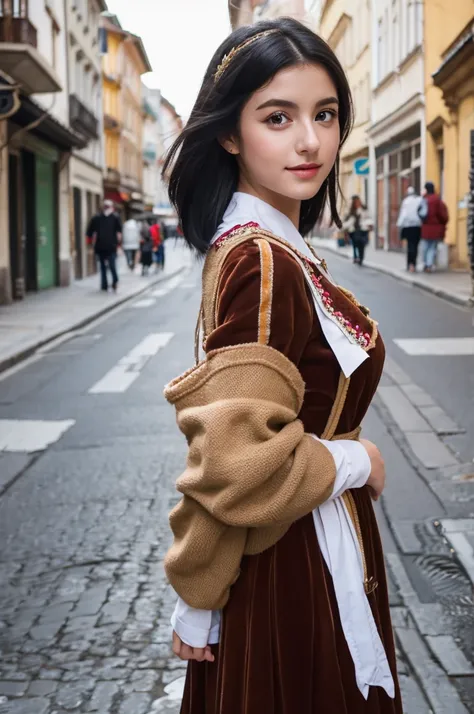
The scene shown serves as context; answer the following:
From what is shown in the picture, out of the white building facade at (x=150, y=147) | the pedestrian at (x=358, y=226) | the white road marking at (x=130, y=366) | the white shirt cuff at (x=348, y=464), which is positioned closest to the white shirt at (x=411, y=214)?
the pedestrian at (x=358, y=226)

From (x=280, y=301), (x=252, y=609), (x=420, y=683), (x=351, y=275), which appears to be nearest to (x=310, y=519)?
(x=252, y=609)

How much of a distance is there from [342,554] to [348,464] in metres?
0.17

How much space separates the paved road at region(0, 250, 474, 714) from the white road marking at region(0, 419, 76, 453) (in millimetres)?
15

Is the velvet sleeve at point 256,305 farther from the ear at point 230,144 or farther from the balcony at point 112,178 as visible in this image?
the balcony at point 112,178

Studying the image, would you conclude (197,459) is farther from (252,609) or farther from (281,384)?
(252,609)

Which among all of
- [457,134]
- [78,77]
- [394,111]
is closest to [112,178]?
[78,77]

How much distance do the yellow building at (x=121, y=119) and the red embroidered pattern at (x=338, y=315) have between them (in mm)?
52438

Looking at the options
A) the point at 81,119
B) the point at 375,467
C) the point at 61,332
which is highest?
the point at 81,119

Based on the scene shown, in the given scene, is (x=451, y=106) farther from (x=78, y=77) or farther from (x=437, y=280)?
(x=78, y=77)

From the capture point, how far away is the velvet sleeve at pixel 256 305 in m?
1.46

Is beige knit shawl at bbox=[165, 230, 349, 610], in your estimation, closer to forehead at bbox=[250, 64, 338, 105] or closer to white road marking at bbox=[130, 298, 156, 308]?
forehead at bbox=[250, 64, 338, 105]

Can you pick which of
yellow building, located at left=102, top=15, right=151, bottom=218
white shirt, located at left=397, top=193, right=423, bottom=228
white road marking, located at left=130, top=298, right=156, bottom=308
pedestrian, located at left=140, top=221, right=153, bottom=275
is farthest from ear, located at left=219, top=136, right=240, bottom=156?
yellow building, located at left=102, top=15, right=151, bottom=218

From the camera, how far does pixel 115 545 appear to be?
14.8 feet

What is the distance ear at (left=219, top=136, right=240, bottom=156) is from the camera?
1.70 meters
